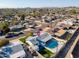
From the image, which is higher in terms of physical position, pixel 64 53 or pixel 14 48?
pixel 14 48

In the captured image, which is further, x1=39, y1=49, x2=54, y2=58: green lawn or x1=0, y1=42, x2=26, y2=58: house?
x1=39, y1=49, x2=54, y2=58: green lawn

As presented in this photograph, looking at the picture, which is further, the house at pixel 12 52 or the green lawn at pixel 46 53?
the green lawn at pixel 46 53

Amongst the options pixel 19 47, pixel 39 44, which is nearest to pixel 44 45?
pixel 39 44

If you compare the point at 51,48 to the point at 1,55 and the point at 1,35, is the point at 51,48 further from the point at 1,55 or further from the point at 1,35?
the point at 1,35

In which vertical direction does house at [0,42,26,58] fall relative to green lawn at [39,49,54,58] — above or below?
above

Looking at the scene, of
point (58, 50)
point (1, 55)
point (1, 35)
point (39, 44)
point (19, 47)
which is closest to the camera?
point (1, 55)

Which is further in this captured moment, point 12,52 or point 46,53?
point 46,53

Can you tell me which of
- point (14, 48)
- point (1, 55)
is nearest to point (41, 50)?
point (14, 48)

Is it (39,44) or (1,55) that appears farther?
(39,44)

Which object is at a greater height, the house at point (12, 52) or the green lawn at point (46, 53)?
the house at point (12, 52)

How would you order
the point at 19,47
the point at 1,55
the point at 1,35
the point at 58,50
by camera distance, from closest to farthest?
the point at 1,55, the point at 19,47, the point at 58,50, the point at 1,35

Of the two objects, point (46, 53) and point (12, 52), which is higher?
point (12, 52)
